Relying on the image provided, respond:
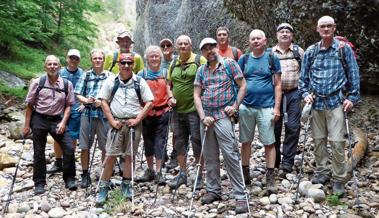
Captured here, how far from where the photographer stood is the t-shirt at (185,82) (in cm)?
708

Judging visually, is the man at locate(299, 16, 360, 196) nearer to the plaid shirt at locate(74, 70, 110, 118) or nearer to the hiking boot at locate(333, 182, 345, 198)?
the hiking boot at locate(333, 182, 345, 198)

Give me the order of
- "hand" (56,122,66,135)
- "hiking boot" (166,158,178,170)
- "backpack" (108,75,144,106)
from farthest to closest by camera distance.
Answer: "hiking boot" (166,158,178,170), "hand" (56,122,66,135), "backpack" (108,75,144,106)

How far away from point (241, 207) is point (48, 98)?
13.5 feet

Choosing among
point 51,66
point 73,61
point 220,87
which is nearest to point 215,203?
point 220,87

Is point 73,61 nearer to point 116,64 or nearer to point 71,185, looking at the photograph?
point 116,64

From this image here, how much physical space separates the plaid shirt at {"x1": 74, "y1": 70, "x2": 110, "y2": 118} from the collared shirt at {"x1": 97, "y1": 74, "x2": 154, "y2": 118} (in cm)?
97

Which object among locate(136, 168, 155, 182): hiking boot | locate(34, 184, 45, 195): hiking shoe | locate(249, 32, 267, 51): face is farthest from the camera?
locate(136, 168, 155, 182): hiking boot

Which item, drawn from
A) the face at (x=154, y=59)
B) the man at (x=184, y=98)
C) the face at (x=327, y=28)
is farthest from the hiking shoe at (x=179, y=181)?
the face at (x=327, y=28)

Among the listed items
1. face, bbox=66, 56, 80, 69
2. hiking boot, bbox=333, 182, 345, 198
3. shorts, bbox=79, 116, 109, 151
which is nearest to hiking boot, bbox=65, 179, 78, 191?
shorts, bbox=79, 116, 109, 151

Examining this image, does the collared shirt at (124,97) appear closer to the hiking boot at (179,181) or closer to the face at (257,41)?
the hiking boot at (179,181)

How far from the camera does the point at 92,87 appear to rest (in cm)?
778

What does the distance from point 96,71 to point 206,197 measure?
331 centimetres

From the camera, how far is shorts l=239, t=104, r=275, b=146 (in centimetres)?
680

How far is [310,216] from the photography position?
6.12 meters
